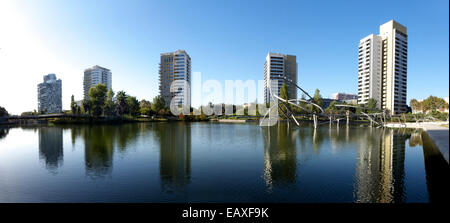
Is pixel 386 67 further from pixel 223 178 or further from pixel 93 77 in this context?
pixel 93 77

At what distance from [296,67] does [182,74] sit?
82.2 metres

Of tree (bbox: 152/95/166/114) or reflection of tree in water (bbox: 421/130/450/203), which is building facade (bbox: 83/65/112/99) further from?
reflection of tree in water (bbox: 421/130/450/203)

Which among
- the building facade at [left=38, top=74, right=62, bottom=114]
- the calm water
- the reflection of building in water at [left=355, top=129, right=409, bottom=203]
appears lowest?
the calm water

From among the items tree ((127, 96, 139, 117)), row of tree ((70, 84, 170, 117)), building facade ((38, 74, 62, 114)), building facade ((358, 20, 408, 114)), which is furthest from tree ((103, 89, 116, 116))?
building facade ((358, 20, 408, 114))

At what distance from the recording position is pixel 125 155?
18188 millimetres

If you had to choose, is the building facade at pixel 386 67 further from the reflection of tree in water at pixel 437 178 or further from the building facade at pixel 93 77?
the building facade at pixel 93 77

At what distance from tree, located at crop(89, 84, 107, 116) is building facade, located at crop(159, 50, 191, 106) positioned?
4673cm

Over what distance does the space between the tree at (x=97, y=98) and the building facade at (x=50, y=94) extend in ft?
367

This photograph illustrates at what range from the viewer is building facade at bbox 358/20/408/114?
103 meters

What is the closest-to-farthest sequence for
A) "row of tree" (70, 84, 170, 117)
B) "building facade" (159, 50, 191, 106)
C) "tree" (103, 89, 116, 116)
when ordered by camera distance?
"row of tree" (70, 84, 170, 117) → "tree" (103, 89, 116, 116) → "building facade" (159, 50, 191, 106)

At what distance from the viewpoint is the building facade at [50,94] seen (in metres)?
159

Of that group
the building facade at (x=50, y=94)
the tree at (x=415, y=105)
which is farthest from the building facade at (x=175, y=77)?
the tree at (x=415, y=105)
